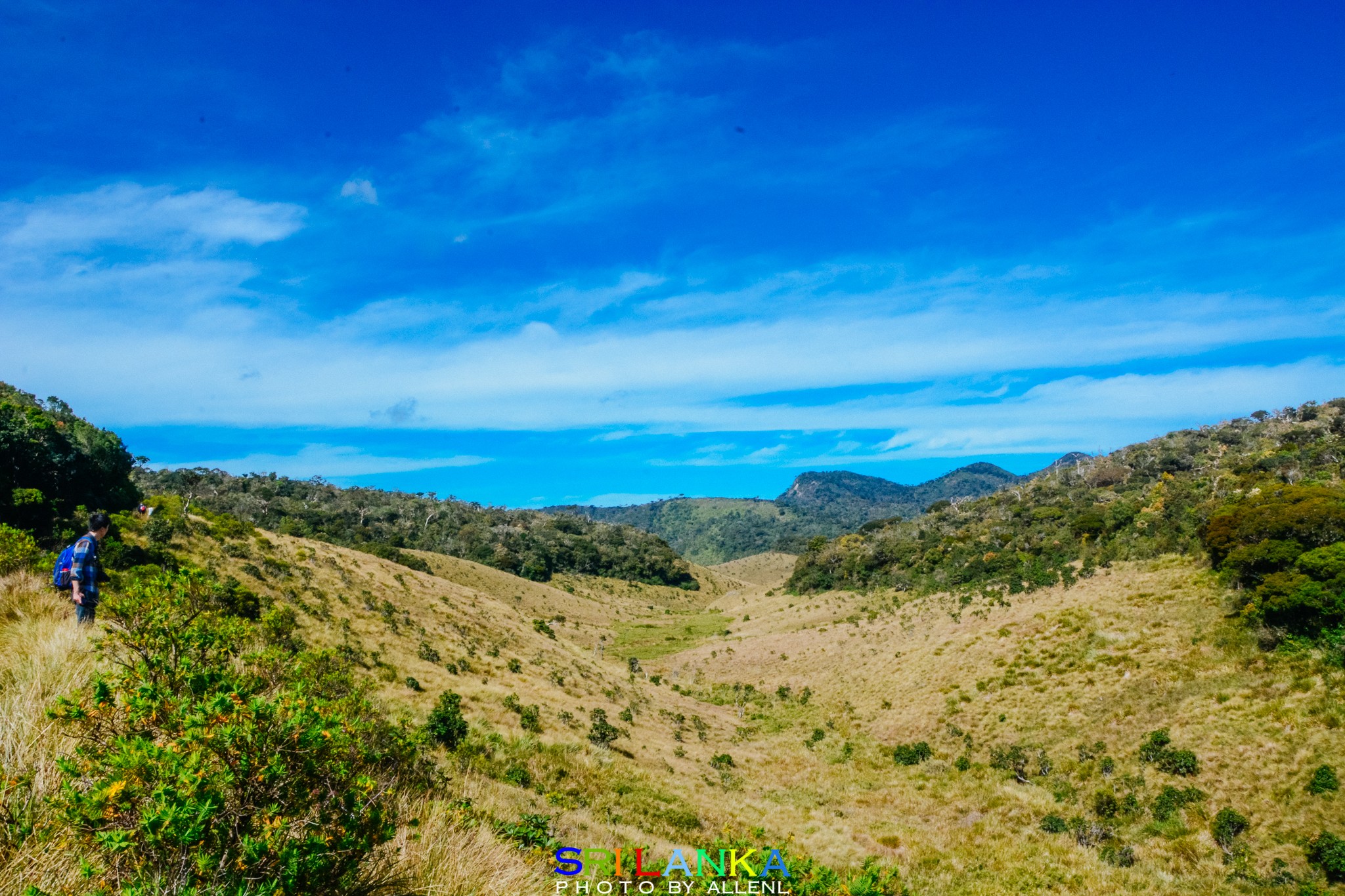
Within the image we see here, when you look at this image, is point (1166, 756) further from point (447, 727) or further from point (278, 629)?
point (278, 629)

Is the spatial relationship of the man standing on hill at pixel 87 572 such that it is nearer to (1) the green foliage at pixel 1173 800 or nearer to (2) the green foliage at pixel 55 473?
(2) the green foliage at pixel 55 473

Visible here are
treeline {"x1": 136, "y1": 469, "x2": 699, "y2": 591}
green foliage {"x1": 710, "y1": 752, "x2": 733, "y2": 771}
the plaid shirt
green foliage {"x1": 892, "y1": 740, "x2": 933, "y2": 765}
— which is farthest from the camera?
treeline {"x1": 136, "y1": 469, "x2": 699, "y2": 591}

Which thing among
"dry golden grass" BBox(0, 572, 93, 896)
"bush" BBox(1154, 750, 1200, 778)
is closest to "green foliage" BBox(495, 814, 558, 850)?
"dry golden grass" BBox(0, 572, 93, 896)

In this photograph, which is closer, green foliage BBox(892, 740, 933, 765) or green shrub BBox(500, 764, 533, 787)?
green shrub BBox(500, 764, 533, 787)

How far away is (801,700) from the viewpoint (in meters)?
39.7

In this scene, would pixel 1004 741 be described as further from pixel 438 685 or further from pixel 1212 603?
pixel 438 685

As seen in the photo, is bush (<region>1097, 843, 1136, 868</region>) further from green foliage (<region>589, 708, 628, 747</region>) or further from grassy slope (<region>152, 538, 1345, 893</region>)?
green foliage (<region>589, 708, 628, 747</region>)

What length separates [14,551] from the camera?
12.9m

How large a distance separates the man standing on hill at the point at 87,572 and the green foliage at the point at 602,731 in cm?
1715

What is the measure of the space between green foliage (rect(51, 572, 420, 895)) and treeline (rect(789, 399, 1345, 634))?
31568 millimetres

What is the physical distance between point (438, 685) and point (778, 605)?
53.9 meters

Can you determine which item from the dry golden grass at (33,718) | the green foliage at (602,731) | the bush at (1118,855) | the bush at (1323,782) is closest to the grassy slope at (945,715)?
the bush at (1118,855)

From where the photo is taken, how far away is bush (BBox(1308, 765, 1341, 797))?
54.0 feet

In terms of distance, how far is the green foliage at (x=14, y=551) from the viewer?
41.3 ft
